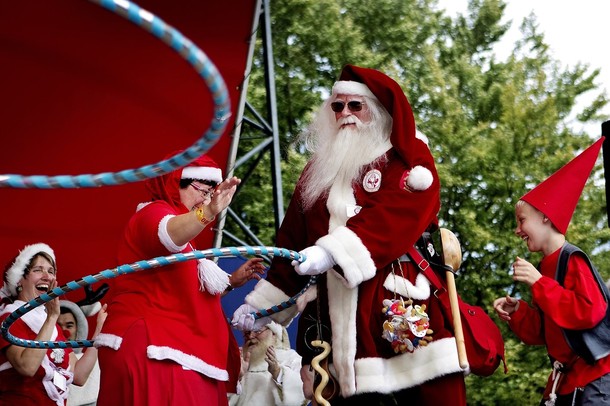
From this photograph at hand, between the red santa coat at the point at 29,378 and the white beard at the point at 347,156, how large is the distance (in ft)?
5.84

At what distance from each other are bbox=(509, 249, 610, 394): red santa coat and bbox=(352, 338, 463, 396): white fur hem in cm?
56

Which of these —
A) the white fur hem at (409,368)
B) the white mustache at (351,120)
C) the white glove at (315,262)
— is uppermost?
the white mustache at (351,120)

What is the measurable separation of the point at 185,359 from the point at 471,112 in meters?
11.9

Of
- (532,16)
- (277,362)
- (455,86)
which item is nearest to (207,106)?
(277,362)

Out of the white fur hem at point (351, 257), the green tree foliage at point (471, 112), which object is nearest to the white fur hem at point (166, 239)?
the white fur hem at point (351, 257)

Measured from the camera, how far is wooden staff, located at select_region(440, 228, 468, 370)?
4.11 meters

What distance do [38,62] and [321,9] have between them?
486 inches

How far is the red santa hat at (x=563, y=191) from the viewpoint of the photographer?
463cm

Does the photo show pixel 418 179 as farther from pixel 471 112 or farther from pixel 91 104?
pixel 471 112

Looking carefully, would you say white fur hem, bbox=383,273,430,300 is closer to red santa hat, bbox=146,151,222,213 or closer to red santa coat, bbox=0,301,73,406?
red santa hat, bbox=146,151,222,213

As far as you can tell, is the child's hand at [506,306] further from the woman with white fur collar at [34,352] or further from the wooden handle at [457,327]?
the woman with white fur collar at [34,352]

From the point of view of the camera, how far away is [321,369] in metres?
4.18

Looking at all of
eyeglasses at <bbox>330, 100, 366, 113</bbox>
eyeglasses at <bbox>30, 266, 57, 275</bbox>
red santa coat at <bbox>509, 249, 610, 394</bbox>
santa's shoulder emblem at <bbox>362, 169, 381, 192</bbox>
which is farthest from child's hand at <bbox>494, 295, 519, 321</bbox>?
eyeglasses at <bbox>30, 266, 57, 275</bbox>

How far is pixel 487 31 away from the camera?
59.7 feet
